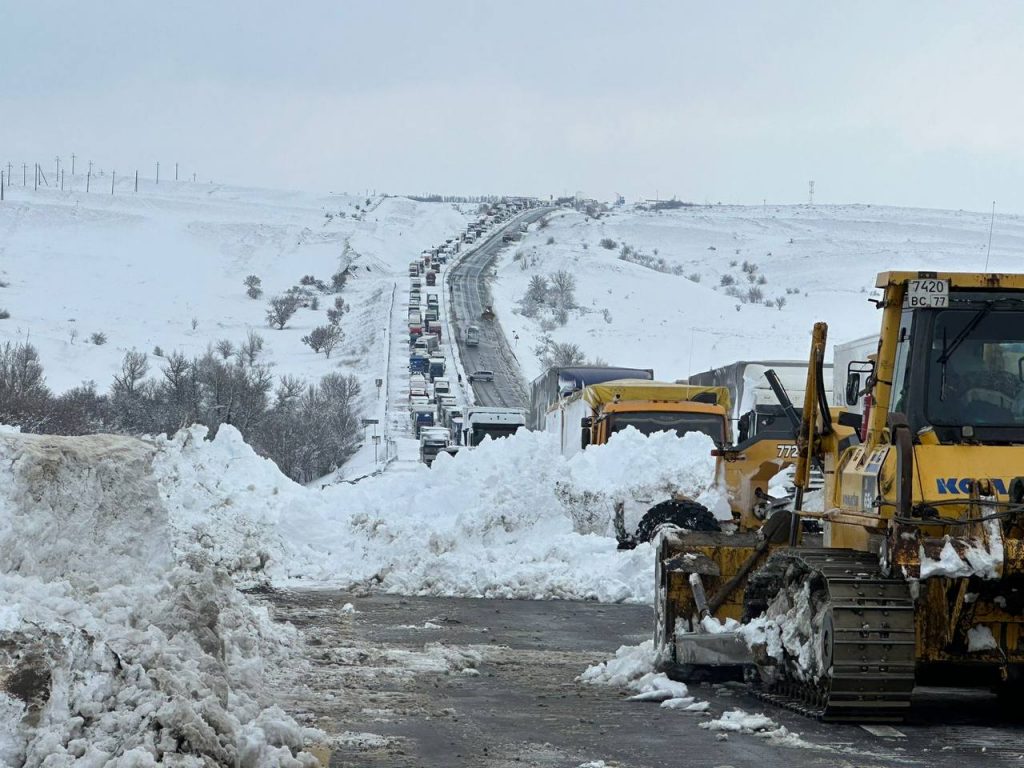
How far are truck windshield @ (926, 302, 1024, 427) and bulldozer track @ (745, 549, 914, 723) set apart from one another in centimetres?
119

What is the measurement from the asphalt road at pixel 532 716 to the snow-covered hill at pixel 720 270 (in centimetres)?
4130

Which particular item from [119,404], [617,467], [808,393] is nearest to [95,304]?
[119,404]

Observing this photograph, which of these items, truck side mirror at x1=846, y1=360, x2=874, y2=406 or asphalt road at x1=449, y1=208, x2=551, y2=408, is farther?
asphalt road at x1=449, y1=208, x2=551, y2=408

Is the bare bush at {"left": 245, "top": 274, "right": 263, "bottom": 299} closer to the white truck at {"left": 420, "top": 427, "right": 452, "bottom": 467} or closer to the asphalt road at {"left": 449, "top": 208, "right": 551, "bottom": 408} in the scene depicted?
the asphalt road at {"left": 449, "top": 208, "right": 551, "bottom": 408}

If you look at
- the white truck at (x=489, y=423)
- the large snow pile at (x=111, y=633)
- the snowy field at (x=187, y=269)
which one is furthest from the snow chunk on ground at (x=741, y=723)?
the snowy field at (x=187, y=269)

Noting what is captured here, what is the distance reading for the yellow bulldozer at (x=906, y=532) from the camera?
821 cm

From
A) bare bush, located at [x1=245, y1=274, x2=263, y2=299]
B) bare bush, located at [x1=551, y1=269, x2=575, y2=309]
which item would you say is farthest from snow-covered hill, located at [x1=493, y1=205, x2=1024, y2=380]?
bare bush, located at [x1=245, y1=274, x2=263, y2=299]

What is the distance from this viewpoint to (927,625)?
8.51 meters

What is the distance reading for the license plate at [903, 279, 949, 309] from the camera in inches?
358

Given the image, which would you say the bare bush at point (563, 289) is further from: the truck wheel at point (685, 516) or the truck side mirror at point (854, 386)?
the truck side mirror at point (854, 386)

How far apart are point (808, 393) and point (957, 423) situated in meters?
1.44

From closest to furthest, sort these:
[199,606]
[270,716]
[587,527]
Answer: [270,716] → [199,606] → [587,527]

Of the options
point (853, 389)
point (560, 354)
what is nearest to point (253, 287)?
point (560, 354)

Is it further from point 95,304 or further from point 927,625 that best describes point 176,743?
point 95,304
